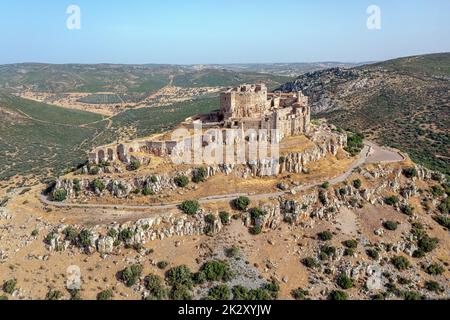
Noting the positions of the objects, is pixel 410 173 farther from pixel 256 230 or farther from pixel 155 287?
pixel 155 287

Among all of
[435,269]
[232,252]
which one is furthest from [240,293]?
[435,269]

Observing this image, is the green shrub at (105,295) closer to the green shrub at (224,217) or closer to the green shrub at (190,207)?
the green shrub at (190,207)

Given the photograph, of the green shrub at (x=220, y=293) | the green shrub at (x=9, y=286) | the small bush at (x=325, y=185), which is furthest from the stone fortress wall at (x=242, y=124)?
the green shrub at (x=220, y=293)

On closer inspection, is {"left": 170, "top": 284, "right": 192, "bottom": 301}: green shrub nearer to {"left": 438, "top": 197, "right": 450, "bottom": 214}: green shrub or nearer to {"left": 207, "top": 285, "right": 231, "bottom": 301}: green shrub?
{"left": 207, "top": 285, "right": 231, "bottom": 301}: green shrub

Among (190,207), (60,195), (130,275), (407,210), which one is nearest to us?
(130,275)

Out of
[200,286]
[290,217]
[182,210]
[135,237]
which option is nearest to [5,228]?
[135,237]

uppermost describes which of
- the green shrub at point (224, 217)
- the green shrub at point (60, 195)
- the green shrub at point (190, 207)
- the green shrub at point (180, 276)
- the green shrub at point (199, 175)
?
the green shrub at point (199, 175)
